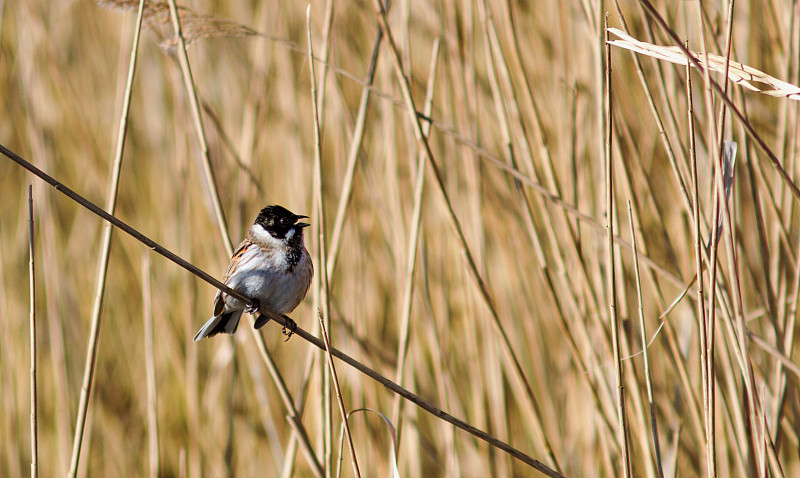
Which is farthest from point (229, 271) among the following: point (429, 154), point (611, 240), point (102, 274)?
point (611, 240)

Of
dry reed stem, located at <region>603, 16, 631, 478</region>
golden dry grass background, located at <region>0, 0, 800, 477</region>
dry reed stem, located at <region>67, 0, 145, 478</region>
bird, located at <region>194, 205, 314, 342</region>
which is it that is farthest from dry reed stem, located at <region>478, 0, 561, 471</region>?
dry reed stem, located at <region>67, 0, 145, 478</region>

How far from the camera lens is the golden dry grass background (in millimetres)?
1687

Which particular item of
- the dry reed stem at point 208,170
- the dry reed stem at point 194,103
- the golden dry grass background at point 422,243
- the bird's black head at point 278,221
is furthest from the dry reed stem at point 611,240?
the bird's black head at point 278,221

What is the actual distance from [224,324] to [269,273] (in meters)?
0.19

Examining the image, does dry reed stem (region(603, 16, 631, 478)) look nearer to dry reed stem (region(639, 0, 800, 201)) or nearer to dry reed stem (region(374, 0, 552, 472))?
dry reed stem (region(639, 0, 800, 201))

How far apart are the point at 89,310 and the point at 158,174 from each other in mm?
593

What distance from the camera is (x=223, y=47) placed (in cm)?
279

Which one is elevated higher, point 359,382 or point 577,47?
point 577,47

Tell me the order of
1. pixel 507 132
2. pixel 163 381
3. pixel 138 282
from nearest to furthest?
pixel 507 132 → pixel 163 381 → pixel 138 282

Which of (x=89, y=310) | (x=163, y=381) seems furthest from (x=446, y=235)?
(x=89, y=310)

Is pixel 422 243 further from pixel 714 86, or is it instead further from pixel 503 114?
pixel 714 86

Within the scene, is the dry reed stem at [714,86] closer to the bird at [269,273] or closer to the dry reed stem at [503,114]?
the dry reed stem at [503,114]

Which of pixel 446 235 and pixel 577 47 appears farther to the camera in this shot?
pixel 446 235

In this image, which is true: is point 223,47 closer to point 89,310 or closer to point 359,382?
point 89,310
